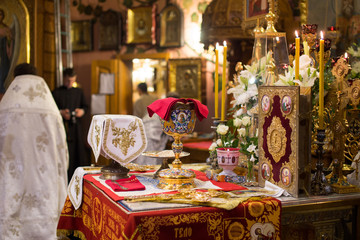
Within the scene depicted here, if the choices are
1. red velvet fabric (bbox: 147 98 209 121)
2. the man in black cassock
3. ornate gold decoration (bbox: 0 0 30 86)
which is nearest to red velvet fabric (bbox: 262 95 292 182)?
red velvet fabric (bbox: 147 98 209 121)

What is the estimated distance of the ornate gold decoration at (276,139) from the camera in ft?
7.67

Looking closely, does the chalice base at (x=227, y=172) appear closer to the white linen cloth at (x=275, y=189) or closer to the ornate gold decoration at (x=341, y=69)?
the white linen cloth at (x=275, y=189)

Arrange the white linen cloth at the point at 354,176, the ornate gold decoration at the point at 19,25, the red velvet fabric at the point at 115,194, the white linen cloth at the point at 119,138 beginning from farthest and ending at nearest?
the ornate gold decoration at the point at 19,25, the white linen cloth at the point at 119,138, the white linen cloth at the point at 354,176, the red velvet fabric at the point at 115,194

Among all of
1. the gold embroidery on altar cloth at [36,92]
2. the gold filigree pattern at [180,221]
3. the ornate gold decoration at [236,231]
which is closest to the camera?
the gold filigree pattern at [180,221]

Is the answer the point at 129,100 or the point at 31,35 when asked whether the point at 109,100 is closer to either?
the point at 129,100

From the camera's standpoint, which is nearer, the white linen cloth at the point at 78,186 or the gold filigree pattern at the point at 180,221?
the gold filigree pattern at the point at 180,221

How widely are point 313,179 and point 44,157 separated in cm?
280

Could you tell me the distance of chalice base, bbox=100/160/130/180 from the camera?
267cm

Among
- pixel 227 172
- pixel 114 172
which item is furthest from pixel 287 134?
pixel 114 172

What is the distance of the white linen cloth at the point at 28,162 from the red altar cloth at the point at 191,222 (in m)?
2.13

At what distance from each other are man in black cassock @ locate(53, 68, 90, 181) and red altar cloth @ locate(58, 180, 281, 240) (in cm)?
496

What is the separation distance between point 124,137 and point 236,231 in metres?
0.89

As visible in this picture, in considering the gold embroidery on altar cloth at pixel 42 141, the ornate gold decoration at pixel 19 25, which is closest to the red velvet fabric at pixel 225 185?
the gold embroidery on altar cloth at pixel 42 141

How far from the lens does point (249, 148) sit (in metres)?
2.61
